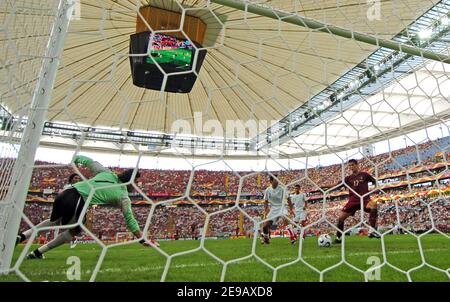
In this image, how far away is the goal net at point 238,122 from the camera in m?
1.68

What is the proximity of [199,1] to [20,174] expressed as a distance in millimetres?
7404

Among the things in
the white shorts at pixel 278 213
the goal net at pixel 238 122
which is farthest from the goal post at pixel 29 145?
the white shorts at pixel 278 213

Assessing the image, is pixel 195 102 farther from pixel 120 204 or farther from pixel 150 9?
pixel 120 204

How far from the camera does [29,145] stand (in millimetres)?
1586

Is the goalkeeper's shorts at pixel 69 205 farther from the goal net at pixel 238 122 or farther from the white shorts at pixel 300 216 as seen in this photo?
the white shorts at pixel 300 216

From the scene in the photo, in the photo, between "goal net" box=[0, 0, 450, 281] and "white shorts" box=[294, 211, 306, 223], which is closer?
"goal net" box=[0, 0, 450, 281]

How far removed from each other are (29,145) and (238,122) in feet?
26.6

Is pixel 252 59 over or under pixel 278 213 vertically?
over

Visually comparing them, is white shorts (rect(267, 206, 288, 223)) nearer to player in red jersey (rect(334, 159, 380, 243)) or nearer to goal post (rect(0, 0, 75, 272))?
player in red jersey (rect(334, 159, 380, 243))

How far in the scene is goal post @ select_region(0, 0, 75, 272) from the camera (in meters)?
1.50

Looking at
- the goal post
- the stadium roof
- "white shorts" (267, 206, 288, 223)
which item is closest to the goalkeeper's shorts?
the goal post

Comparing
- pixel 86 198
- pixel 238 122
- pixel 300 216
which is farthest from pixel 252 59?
pixel 86 198

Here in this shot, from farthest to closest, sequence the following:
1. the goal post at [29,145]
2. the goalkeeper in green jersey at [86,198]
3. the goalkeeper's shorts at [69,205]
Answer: the goalkeeper's shorts at [69,205] < the goalkeeper in green jersey at [86,198] < the goal post at [29,145]

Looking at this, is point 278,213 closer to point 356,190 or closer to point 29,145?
point 356,190
